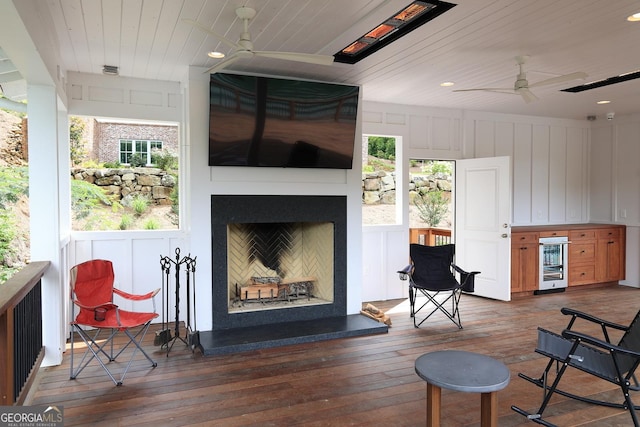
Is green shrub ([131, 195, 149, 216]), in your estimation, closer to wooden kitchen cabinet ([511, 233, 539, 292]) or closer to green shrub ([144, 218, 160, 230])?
green shrub ([144, 218, 160, 230])

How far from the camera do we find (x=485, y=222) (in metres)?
6.20

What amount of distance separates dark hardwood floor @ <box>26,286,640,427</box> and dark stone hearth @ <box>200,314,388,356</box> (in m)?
0.09

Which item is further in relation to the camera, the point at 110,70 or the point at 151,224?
the point at 151,224

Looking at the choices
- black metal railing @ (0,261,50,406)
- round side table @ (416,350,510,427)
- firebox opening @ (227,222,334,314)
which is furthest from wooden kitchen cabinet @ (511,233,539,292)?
black metal railing @ (0,261,50,406)

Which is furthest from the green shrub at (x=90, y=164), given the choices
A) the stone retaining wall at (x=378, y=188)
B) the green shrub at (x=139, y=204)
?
the stone retaining wall at (x=378, y=188)

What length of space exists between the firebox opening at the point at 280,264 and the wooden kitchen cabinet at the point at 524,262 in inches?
115

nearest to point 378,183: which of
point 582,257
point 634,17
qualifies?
point 582,257

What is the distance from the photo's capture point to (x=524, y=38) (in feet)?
12.0

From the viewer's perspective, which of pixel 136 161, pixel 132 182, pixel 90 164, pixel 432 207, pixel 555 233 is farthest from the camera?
pixel 432 207

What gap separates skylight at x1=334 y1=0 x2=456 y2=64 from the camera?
10.2 ft

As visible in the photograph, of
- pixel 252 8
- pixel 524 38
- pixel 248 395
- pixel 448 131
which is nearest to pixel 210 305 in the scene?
pixel 248 395

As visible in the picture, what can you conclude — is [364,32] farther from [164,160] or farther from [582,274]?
[582,274]

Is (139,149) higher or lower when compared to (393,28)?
lower

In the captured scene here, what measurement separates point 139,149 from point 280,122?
1.97 metres
